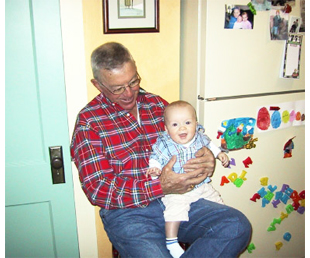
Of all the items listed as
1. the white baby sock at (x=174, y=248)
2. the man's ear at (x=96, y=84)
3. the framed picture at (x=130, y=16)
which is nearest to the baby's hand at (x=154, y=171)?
the white baby sock at (x=174, y=248)

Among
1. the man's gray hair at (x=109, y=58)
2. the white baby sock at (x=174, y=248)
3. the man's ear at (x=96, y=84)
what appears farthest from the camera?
the man's ear at (x=96, y=84)

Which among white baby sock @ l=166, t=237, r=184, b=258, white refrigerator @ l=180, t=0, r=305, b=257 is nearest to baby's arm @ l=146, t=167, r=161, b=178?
white baby sock @ l=166, t=237, r=184, b=258

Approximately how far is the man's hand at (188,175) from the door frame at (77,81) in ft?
2.06

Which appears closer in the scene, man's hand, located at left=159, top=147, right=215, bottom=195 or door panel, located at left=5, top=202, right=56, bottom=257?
man's hand, located at left=159, top=147, right=215, bottom=195

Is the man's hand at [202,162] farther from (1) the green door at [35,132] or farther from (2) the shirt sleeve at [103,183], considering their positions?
(1) the green door at [35,132]

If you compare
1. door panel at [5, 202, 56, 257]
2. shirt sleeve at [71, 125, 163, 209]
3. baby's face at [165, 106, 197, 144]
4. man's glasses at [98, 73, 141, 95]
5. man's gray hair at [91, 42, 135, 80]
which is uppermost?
man's gray hair at [91, 42, 135, 80]

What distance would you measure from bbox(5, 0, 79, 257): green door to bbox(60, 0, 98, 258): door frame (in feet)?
0.13

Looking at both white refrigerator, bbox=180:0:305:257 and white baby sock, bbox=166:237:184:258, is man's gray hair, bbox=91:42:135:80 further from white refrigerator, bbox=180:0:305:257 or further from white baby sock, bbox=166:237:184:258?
white baby sock, bbox=166:237:184:258

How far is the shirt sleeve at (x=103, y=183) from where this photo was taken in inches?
51.6

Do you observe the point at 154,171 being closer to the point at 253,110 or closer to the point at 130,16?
the point at 253,110

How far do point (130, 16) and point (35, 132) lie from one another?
0.86 meters

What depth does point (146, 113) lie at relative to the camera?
1600 millimetres

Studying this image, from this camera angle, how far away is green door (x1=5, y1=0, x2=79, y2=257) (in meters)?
1.42

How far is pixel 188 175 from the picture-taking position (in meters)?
1.36
